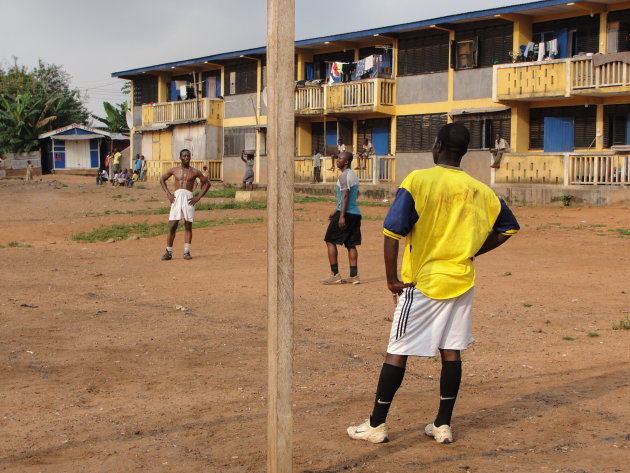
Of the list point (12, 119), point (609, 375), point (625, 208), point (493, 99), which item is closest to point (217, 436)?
point (609, 375)

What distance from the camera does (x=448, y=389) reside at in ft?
16.1

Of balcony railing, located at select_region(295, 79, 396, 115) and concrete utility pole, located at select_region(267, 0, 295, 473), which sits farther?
balcony railing, located at select_region(295, 79, 396, 115)

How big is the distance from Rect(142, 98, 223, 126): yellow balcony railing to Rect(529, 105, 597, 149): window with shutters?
1677 centimetres

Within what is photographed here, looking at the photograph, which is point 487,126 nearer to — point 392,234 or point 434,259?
point 434,259

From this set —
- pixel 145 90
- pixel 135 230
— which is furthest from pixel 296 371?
pixel 145 90

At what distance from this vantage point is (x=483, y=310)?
939 centimetres

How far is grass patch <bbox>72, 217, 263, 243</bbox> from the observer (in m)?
18.8

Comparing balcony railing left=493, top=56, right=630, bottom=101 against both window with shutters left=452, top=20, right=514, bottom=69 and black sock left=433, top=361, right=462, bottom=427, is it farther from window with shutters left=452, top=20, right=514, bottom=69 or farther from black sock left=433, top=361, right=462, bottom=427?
black sock left=433, top=361, right=462, bottom=427

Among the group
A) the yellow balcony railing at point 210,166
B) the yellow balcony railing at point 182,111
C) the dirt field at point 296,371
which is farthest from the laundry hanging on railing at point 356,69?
the dirt field at point 296,371


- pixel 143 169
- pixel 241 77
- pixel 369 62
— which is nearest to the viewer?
pixel 369 62

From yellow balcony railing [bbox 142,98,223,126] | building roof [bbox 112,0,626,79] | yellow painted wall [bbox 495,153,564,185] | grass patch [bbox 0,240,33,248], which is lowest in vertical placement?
grass patch [bbox 0,240,33,248]

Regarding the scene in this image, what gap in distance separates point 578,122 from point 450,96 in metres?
5.06

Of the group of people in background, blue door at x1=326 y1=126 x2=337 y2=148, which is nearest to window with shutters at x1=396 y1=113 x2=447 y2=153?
blue door at x1=326 y1=126 x2=337 y2=148

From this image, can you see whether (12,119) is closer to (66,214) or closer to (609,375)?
(66,214)
